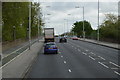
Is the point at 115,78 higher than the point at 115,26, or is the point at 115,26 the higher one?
the point at 115,26

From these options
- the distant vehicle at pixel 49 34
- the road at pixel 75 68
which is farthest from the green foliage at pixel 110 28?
the road at pixel 75 68

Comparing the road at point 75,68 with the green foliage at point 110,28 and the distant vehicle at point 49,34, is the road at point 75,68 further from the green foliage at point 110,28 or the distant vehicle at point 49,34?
the distant vehicle at point 49,34

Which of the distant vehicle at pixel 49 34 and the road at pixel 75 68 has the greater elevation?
the distant vehicle at pixel 49 34

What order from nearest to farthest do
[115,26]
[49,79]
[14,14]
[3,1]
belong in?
[49,79]
[3,1]
[14,14]
[115,26]

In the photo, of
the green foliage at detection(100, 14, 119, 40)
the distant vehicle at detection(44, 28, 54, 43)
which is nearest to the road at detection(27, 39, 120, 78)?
the green foliage at detection(100, 14, 119, 40)

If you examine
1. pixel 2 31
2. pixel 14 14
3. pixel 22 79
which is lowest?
pixel 22 79

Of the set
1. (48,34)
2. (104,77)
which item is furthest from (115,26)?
(104,77)

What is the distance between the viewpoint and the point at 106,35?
63125 mm

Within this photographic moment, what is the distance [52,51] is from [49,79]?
18.5 m

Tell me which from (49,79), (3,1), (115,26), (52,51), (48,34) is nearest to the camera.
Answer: (49,79)

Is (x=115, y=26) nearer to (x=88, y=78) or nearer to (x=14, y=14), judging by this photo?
(x=14, y=14)

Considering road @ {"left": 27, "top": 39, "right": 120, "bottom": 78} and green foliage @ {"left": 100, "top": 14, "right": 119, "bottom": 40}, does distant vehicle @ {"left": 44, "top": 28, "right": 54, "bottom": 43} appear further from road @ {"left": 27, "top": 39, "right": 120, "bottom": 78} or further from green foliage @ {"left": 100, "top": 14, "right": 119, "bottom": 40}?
road @ {"left": 27, "top": 39, "right": 120, "bottom": 78}

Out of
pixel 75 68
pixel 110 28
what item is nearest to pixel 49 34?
pixel 110 28

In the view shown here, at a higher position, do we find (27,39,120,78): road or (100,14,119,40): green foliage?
(100,14,119,40): green foliage
